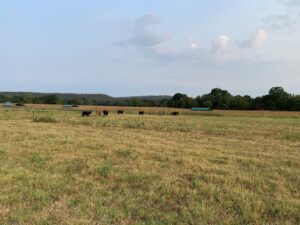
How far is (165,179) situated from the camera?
8.16 metres

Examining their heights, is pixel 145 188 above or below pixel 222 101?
below

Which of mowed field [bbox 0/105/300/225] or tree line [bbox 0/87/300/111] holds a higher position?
tree line [bbox 0/87/300/111]

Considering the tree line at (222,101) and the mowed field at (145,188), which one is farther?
the tree line at (222,101)

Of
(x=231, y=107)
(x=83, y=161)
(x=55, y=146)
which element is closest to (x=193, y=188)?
(x=83, y=161)

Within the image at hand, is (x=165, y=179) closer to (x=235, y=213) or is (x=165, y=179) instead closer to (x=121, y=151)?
(x=235, y=213)

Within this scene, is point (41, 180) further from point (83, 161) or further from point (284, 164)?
point (284, 164)

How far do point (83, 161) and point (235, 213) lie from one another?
554 centimetres

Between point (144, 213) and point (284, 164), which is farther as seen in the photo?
point (284, 164)

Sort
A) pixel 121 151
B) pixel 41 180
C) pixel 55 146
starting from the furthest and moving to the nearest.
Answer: pixel 55 146 → pixel 121 151 → pixel 41 180

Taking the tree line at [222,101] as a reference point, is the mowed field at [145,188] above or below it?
below

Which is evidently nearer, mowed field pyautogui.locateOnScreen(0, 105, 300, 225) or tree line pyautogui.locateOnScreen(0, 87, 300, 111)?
mowed field pyautogui.locateOnScreen(0, 105, 300, 225)

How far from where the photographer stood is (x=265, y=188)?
24.8ft

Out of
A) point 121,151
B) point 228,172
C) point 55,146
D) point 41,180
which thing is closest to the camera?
point 41,180

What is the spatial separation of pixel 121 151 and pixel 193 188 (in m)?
5.08
